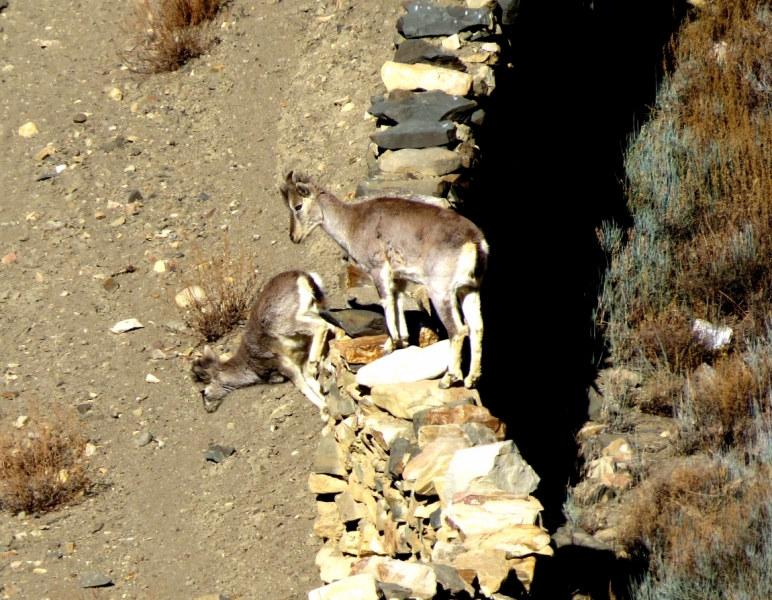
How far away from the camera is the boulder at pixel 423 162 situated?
8.76 m

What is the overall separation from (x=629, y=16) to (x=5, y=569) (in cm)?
946

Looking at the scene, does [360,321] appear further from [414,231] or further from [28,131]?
[28,131]

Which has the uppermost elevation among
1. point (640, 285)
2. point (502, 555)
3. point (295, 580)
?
point (502, 555)

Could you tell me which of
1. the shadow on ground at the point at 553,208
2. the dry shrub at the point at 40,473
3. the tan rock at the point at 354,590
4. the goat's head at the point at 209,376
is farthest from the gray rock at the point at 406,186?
the tan rock at the point at 354,590

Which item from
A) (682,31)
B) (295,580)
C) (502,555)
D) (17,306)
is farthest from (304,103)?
(502,555)

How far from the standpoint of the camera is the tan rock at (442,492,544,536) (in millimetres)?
5734

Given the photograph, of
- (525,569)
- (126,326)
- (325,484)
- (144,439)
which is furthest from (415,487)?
(126,326)

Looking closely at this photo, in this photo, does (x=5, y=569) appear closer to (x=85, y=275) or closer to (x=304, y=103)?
(x=85, y=275)

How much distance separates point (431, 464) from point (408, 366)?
3.77 feet

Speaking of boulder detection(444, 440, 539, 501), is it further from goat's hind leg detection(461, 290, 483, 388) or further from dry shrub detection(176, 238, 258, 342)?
dry shrub detection(176, 238, 258, 342)

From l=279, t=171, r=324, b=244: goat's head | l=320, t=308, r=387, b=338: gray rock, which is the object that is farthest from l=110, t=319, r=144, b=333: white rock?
l=320, t=308, r=387, b=338: gray rock

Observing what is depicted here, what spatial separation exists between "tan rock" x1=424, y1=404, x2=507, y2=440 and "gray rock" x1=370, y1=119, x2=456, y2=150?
2.80m

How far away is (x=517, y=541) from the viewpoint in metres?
5.51

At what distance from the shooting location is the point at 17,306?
1130cm
